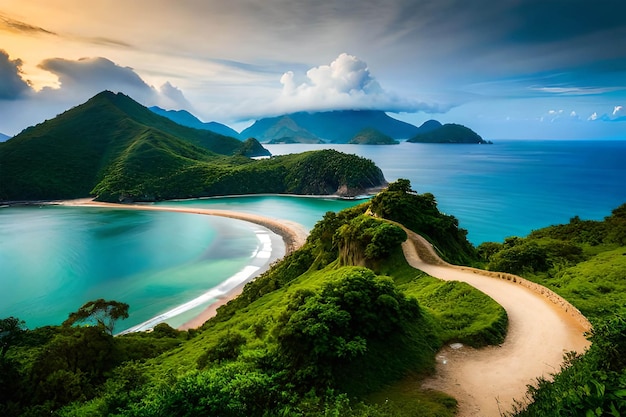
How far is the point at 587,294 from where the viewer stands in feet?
68.5

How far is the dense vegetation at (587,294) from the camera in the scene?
6027 mm

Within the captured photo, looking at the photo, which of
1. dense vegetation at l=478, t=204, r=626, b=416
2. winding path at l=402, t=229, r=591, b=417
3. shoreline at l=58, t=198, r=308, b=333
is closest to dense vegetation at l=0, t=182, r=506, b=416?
winding path at l=402, t=229, r=591, b=417

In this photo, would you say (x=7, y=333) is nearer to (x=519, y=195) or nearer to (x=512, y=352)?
(x=512, y=352)

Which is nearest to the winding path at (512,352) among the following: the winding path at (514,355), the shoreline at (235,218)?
the winding path at (514,355)

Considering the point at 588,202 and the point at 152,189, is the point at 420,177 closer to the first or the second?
the point at 588,202

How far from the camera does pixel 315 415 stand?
31.5ft

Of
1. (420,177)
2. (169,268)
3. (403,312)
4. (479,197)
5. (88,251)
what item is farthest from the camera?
(420,177)

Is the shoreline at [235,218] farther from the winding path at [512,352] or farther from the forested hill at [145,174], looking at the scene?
the winding path at [512,352]

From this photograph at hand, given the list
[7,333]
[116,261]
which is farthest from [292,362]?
[116,261]

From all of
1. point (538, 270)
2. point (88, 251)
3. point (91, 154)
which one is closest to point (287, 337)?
point (538, 270)

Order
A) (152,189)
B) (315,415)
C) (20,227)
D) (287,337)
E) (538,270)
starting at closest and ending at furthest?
(315,415), (287,337), (538,270), (20,227), (152,189)

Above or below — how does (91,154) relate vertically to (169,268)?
above

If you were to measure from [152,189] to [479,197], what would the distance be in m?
128

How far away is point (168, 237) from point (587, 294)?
255 feet
